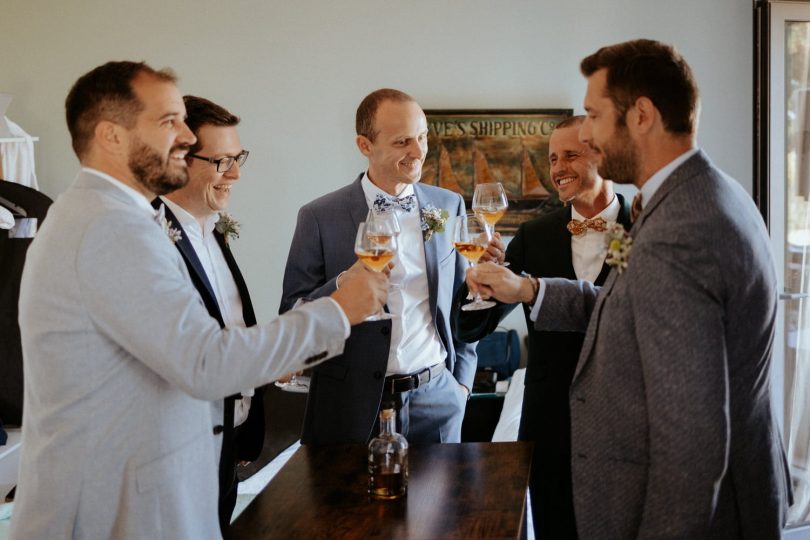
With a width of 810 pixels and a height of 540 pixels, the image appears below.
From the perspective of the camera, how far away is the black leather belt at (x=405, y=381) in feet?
8.63

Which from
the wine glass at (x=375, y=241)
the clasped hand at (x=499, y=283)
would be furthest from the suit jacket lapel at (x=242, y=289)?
the clasped hand at (x=499, y=283)

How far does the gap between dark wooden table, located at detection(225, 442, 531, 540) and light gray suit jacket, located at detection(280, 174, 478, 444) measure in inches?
14.9

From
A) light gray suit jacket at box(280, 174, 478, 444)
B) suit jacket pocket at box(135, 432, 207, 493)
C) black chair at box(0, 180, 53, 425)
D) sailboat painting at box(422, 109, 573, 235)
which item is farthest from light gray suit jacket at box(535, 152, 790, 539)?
black chair at box(0, 180, 53, 425)

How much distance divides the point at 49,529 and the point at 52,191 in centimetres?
412

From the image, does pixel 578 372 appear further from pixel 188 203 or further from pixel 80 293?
pixel 188 203

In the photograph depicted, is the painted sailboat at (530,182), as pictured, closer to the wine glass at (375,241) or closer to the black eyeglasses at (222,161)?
the black eyeglasses at (222,161)

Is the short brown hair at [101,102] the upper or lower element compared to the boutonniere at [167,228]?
upper

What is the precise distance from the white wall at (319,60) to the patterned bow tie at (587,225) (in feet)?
9.84

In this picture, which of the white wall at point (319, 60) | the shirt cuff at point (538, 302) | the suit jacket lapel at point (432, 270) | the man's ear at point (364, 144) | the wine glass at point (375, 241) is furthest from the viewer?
the white wall at point (319, 60)

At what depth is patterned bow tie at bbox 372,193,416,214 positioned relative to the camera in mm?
2802

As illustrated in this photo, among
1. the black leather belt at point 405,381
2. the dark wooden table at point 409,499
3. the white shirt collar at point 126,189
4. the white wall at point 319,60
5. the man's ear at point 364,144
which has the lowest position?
the dark wooden table at point 409,499

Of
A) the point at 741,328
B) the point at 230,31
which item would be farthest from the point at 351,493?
the point at 230,31

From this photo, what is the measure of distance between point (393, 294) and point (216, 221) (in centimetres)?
63

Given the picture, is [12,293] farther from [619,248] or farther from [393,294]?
[619,248]
